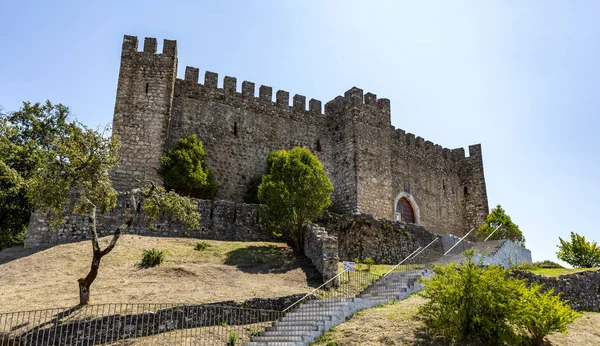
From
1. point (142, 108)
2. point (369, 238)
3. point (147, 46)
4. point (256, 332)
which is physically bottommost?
point (256, 332)

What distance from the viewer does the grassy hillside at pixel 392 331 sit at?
1205cm

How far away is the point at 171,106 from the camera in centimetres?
2606

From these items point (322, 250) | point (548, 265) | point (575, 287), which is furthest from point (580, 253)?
point (322, 250)

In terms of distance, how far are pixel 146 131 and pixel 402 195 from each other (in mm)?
16877

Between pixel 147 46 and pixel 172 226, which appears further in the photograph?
pixel 147 46

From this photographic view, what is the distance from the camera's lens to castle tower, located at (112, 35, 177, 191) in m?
23.1

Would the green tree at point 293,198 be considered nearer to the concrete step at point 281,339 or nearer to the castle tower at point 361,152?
the castle tower at point 361,152

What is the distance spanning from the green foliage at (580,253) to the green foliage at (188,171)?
17.9m

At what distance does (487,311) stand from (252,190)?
16.3m

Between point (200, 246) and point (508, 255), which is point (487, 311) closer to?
point (200, 246)

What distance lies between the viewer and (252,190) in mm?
26688

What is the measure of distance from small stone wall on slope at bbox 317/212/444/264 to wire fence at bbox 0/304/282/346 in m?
8.84

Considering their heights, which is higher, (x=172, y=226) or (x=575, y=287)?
(x=172, y=226)

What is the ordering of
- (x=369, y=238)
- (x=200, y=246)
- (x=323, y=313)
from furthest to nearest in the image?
(x=369, y=238)
(x=200, y=246)
(x=323, y=313)
